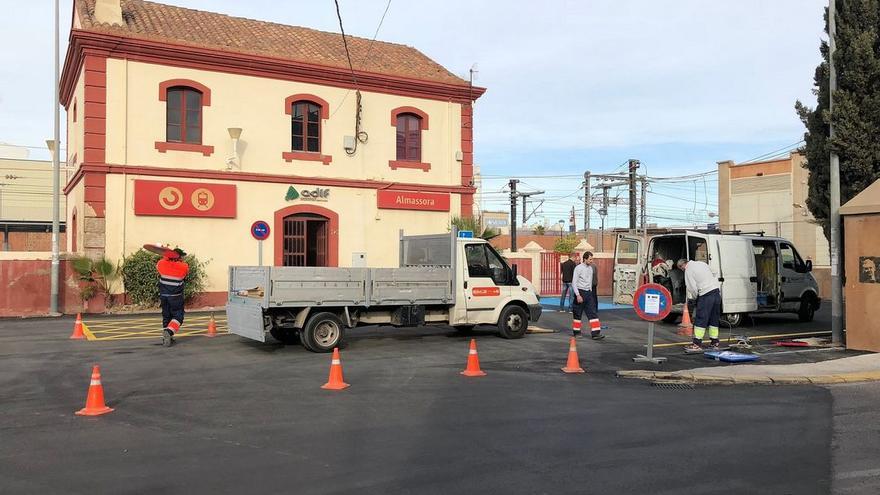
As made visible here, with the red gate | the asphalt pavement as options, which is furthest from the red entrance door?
the asphalt pavement

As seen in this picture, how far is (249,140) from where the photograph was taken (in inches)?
893

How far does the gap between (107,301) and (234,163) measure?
5531 millimetres

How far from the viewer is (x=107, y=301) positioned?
806 inches

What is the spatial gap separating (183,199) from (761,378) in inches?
682

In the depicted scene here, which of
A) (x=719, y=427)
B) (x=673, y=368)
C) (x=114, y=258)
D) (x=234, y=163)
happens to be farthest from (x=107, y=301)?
(x=719, y=427)

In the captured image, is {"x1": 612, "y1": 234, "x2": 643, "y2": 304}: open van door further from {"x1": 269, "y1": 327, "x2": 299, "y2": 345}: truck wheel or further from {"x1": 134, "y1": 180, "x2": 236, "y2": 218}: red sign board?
{"x1": 134, "y1": 180, "x2": 236, "y2": 218}: red sign board

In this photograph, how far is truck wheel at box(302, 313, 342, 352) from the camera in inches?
482

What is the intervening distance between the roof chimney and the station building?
42mm

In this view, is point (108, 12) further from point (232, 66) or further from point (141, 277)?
point (141, 277)

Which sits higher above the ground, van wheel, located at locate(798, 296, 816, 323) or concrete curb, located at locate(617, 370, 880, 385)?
van wheel, located at locate(798, 296, 816, 323)

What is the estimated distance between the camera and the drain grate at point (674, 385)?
944 centimetres

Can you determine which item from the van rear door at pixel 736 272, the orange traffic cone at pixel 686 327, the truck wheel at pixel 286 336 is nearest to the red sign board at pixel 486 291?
the truck wheel at pixel 286 336

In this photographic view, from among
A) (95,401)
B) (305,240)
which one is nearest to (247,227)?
(305,240)

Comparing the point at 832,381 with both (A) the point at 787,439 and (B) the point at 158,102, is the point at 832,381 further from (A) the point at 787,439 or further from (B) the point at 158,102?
(B) the point at 158,102
